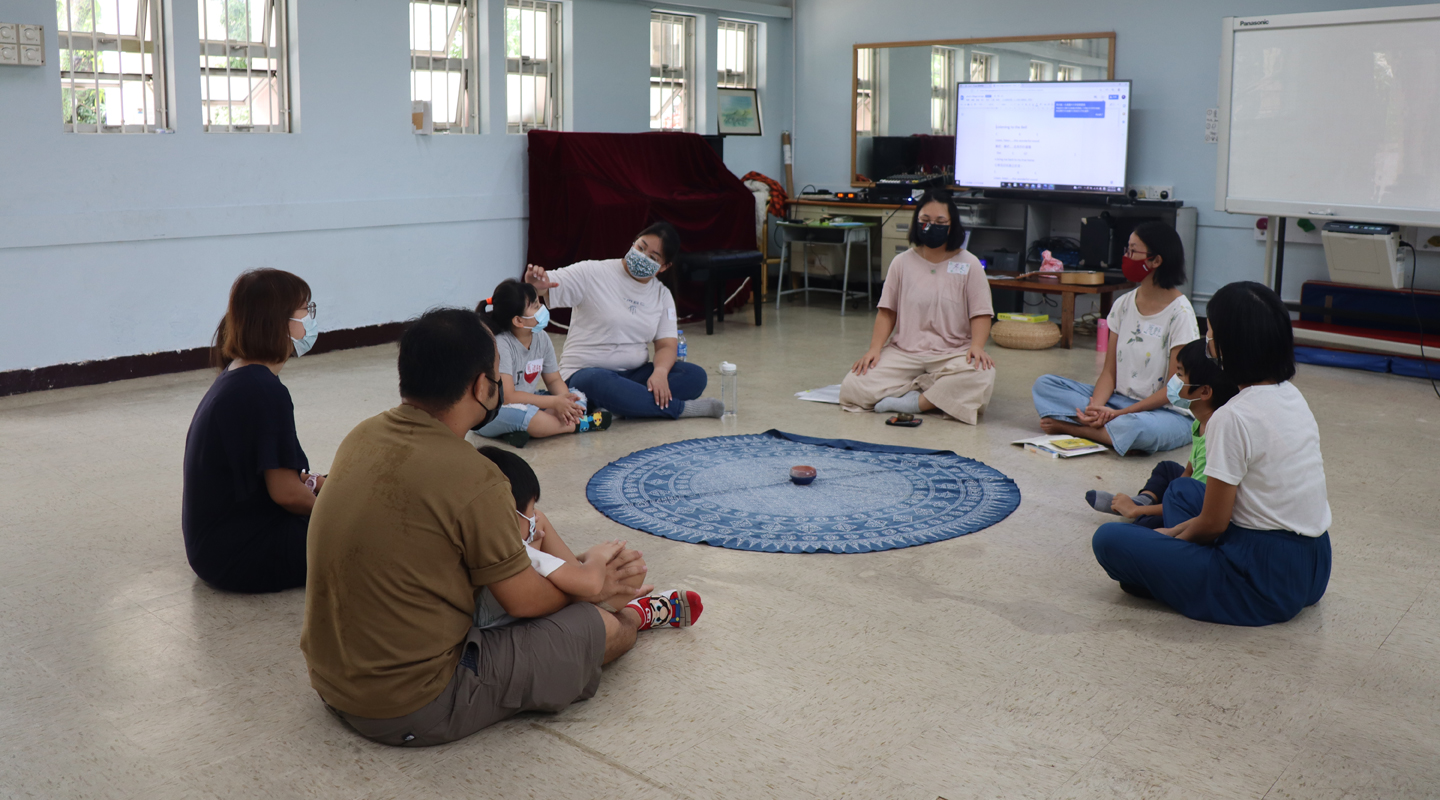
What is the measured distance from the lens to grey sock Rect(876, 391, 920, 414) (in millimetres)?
5473

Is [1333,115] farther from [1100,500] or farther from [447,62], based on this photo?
[447,62]

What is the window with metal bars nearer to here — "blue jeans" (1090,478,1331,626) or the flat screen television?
the flat screen television

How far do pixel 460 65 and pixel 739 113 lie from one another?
285cm

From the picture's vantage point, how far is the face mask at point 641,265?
5.15m

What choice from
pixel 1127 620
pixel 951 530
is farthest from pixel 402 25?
pixel 1127 620

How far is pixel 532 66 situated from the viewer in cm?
834

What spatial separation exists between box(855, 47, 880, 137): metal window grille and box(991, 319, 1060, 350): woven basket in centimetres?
293

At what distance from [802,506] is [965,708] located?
152 cm

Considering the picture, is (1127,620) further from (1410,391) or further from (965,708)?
(1410,391)

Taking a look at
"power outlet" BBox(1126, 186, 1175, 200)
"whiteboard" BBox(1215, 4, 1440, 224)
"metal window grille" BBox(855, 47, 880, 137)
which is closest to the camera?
"whiteboard" BBox(1215, 4, 1440, 224)

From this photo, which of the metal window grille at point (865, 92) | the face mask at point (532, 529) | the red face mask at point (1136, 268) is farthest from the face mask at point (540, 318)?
the metal window grille at point (865, 92)

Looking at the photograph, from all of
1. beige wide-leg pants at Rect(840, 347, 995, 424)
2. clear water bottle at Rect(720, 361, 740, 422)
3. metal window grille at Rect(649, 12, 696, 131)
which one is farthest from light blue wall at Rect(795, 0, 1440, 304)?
clear water bottle at Rect(720, 361, 740, 422)

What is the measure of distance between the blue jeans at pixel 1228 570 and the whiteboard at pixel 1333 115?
4.29m

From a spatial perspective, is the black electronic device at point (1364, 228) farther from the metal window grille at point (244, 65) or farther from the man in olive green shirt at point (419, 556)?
the metal window grille at point (244, 65)
